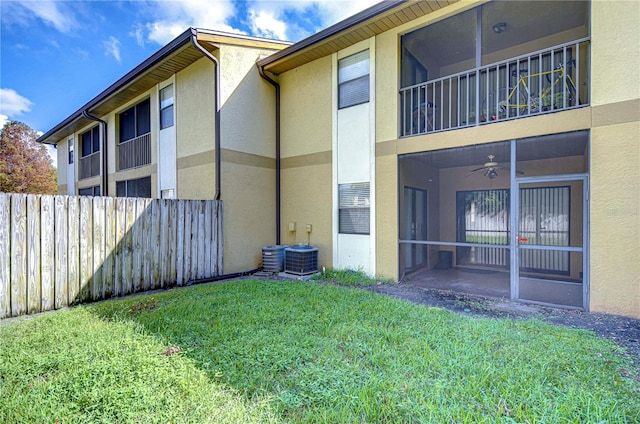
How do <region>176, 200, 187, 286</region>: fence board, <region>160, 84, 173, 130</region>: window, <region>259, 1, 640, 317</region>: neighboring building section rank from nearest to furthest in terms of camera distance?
<region>259, 1, 640, 317</region>: neighboring building section < <region>176, 200, 187, 286</region>: fence board < <region>160, 84, 173, 130</region>: window

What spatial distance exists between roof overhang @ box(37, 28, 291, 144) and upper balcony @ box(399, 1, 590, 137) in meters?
4.09

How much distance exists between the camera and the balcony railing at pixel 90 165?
13.4m

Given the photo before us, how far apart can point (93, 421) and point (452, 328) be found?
149 inches

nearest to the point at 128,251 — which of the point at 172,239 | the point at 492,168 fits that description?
the point at 172,239

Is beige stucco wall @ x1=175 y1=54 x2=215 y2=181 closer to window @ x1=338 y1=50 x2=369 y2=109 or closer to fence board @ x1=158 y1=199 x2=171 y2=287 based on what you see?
fence board @ x1=158 y1=199 x2=171 y2=287

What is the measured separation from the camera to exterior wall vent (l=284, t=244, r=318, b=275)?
303 inches

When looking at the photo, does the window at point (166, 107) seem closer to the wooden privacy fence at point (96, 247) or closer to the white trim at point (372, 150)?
the wooden privacy fence at point (96, 247)

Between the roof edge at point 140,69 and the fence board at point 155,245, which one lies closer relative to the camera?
the fence board at point 155,245

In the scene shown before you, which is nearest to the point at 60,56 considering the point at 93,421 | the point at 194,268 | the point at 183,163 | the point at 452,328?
the point at 183,163

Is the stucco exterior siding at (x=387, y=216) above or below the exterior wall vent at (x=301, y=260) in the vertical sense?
above

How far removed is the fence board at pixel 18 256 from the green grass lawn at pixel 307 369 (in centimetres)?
60

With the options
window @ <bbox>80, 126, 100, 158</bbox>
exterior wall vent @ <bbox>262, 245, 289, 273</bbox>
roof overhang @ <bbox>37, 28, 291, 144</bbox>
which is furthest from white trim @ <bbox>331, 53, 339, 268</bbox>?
window @ <bbox>80, 126, 100, 158</bbox>

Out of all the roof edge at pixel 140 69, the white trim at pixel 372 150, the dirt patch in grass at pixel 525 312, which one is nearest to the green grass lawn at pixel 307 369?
the dirt patch in grass at pixel 525 312

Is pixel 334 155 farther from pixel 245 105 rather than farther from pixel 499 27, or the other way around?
pixel 499 27
